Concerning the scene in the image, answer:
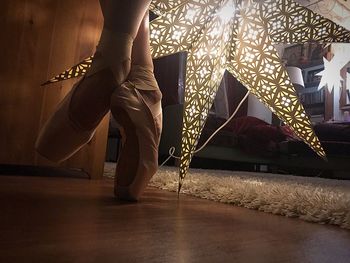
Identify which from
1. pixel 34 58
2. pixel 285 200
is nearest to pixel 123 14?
pixel 285 200

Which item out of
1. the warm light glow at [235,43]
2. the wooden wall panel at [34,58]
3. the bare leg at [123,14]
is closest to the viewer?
the bare leg at [123,14]

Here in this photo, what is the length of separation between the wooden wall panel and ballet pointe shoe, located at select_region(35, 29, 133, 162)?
530mm

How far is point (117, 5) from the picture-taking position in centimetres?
59

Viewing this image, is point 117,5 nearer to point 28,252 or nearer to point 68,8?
point 28,252

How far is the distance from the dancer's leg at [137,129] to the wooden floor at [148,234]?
5 cm

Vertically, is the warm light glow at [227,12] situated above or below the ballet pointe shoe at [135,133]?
above

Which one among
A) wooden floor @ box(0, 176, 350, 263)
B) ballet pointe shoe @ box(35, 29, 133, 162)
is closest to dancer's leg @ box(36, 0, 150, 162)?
ballet pointe shoe @ box(35, 29, 133, 162)

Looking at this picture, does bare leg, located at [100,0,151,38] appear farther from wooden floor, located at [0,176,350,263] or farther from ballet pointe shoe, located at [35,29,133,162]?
wooden floor, located at [0,176,350,263]

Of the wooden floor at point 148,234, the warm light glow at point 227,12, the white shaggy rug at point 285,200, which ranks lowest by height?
the wooden floor at point 148,234

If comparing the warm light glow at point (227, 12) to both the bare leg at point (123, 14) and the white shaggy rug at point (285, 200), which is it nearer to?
the bare leg at point (123, 14)

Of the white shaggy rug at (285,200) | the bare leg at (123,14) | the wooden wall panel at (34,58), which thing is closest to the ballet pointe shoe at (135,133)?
the bare leg at (123,14)

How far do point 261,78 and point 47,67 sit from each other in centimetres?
75

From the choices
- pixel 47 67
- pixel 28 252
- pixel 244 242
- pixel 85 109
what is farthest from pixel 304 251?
pixel 47 67

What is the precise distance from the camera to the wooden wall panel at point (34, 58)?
1089 mm
